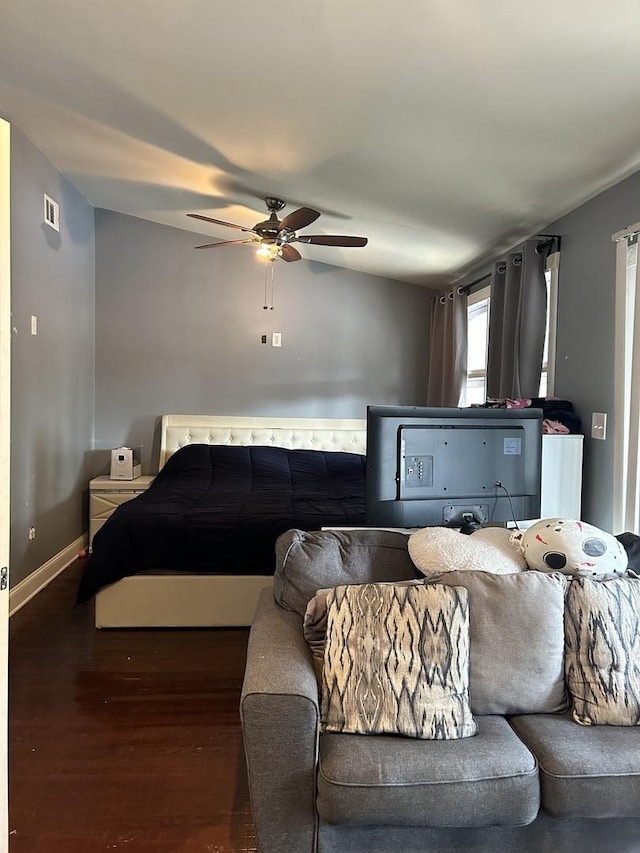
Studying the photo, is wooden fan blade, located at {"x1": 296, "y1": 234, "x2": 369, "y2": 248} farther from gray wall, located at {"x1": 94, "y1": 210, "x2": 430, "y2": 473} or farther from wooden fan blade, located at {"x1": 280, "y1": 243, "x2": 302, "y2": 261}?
gray wall, located at {"x1": 94, "y1": 210, "x2": 430, "y2": 473}

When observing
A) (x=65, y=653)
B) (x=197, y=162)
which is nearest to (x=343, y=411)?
(x=197, y=162)

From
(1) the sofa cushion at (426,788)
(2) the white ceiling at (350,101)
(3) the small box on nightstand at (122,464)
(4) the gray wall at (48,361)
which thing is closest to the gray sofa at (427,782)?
(1) the sofa cushion at (426,788)

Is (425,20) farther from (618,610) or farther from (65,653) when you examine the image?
(65,653)

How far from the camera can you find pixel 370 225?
154 inches

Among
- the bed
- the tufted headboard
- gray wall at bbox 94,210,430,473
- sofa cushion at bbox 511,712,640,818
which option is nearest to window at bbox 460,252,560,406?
gray wall at bbox 94,210,430,473

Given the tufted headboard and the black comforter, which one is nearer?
the black comforter

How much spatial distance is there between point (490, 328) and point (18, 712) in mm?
3536

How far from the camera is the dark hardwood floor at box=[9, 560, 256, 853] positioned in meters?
1.65

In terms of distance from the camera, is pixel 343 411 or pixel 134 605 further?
pixel 343 411

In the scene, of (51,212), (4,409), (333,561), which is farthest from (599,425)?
(51,212)

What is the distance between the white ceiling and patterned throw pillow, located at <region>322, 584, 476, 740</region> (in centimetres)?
180

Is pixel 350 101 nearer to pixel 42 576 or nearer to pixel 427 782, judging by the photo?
pixel 427 782

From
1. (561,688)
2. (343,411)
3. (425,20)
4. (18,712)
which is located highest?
(425,20)

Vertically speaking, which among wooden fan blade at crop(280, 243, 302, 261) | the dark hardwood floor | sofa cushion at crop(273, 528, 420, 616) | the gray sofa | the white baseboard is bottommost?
the dark hardwood floor
